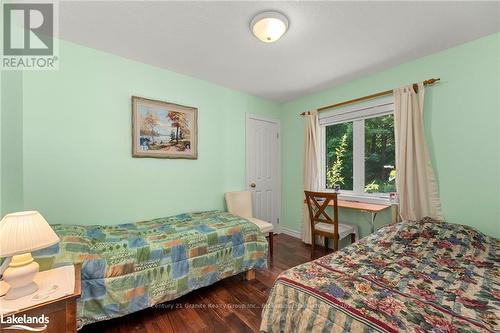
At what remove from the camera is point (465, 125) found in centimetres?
209

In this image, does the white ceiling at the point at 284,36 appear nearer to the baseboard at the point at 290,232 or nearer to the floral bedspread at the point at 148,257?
the floral bedspread at the point at 148,257

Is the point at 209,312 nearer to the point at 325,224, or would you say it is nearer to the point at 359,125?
the point at 325,224

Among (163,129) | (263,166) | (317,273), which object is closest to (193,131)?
(163,129)

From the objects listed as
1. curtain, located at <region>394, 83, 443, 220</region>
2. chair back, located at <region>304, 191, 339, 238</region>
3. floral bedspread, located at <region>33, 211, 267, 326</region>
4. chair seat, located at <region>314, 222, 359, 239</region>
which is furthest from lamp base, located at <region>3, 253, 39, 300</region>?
curtain, located at <region>394, 83, 443, 220</region>

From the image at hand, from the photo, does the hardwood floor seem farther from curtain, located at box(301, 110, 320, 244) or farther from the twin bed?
curtain, located at box(301, 110, 320, 244)

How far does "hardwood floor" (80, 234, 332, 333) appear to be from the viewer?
5.36 ft

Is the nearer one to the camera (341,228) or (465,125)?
(465,125)

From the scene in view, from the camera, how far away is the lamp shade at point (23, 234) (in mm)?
988

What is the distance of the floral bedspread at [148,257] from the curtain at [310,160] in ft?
4.02

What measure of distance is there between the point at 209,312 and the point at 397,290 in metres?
1.47

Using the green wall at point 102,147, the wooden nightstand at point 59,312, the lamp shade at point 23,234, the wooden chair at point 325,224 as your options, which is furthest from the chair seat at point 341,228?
the lamp shade at point 23,234

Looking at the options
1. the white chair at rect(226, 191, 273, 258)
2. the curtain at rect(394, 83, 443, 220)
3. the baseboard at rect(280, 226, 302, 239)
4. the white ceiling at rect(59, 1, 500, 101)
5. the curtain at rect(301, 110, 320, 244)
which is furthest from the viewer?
the baseboard at rect(280, 226, 302, 239)

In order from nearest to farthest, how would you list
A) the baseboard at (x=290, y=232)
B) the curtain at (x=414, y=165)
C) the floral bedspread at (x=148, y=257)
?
the floral bedspread at (x=148, y=257) → the curtain at (x=414, y=165) → the baseboard at (x=290, y=232)

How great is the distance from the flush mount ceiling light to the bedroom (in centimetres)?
4
